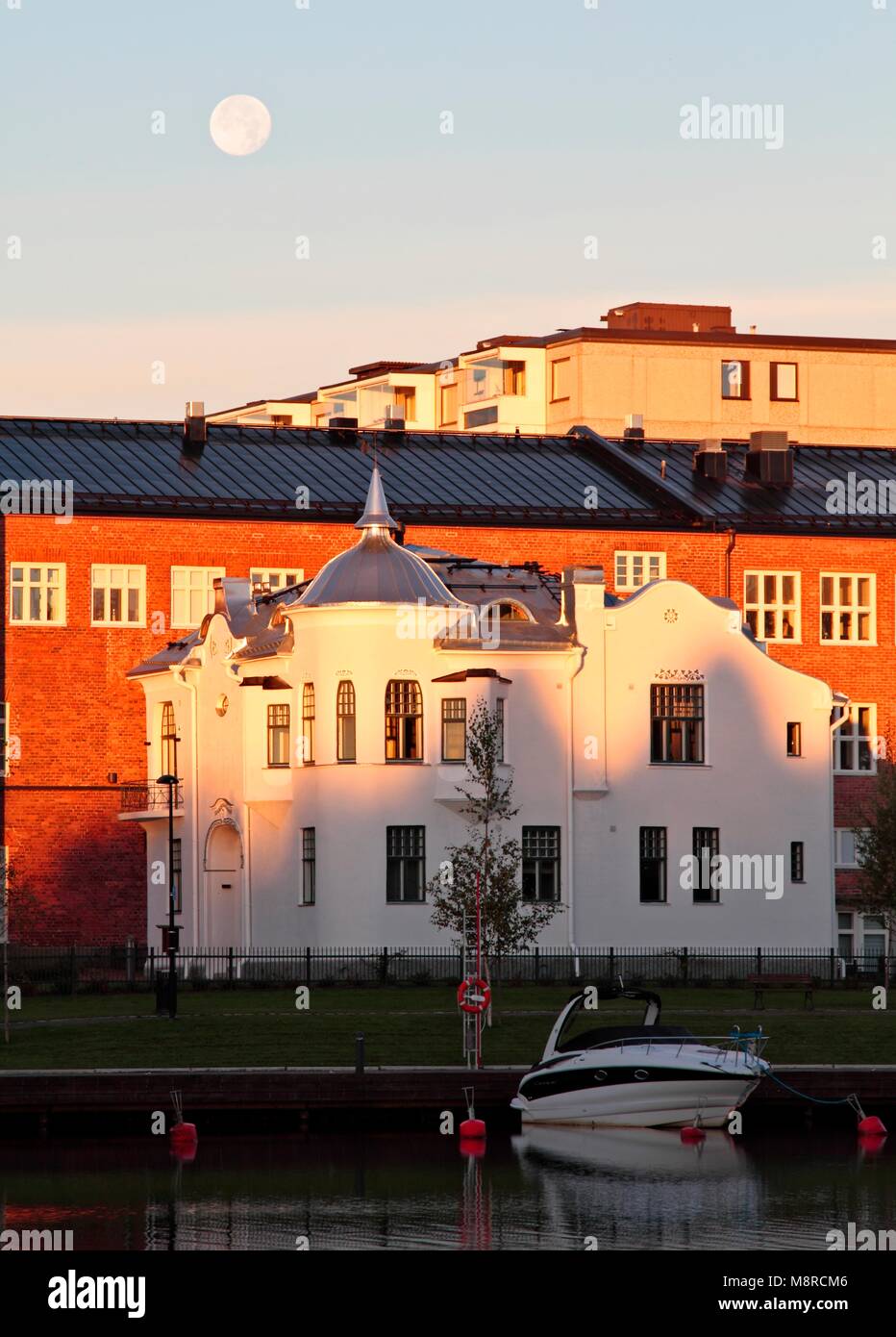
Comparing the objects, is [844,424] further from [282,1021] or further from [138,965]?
[282,1021]

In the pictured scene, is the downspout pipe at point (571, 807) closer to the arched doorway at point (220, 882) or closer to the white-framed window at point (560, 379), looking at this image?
the arched doorway at point (220, 882)

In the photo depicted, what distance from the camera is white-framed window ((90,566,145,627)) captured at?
8419 cm

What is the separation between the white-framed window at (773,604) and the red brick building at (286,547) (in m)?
0.06

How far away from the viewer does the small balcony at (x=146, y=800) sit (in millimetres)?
78125

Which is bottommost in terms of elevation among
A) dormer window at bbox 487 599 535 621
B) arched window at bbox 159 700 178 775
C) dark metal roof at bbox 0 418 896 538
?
arched window at bbox 159 700 178 775

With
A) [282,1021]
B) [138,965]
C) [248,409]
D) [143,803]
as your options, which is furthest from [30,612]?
[248,409]

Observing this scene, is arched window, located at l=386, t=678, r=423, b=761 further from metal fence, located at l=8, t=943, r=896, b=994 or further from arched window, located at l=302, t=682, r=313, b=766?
metal fence, located at l=8, t=943, r=896, b=994

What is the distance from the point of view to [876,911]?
3036 inches

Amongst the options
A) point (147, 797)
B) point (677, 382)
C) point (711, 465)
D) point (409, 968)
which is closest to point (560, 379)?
point (677, 382)

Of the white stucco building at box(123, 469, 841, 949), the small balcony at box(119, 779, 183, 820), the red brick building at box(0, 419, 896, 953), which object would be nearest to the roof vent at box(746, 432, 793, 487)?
the red brick building at box(0, 419, 896, 953)

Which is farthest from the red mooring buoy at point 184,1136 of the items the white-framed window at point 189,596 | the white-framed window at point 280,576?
the white-framed window at point 280,576

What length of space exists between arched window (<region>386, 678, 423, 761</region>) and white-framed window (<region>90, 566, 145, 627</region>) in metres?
15.9

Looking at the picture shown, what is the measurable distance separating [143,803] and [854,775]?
2214 centimetres

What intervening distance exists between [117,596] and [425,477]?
12052 mm
